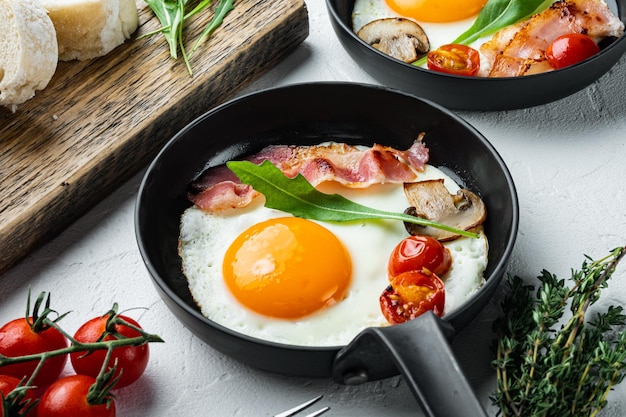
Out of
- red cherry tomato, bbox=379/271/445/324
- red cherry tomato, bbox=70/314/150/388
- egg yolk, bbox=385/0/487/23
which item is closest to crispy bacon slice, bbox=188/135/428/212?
red cherry tomato, bbox=379/271/445/324

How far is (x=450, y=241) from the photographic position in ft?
7.13

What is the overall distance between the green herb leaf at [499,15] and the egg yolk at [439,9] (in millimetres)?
76

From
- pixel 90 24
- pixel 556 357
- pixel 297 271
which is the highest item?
pixel 90 24

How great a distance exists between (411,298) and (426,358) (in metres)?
0.38

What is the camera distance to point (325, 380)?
2.00 m

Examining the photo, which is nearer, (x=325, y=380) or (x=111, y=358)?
(x=111, y=358)

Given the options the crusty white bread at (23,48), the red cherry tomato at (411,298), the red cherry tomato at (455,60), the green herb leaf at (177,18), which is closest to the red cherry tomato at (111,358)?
the red cherry tomato at (411,298)

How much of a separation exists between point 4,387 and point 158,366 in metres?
0.43

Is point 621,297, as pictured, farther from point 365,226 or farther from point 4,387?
point 4,387

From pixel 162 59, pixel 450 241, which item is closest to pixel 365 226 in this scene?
pixel 450 241

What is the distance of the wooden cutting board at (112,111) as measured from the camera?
7.80 feet

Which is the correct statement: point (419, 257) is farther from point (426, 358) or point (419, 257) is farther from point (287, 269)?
point (426, 358)

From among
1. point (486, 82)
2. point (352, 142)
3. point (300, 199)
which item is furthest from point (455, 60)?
point (300, 199)

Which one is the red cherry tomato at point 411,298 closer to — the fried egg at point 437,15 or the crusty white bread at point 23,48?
the fried egg at point 437,15
